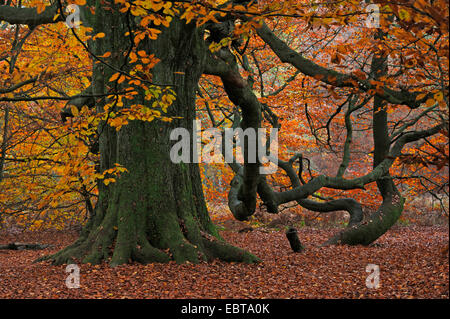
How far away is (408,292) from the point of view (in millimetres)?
4059

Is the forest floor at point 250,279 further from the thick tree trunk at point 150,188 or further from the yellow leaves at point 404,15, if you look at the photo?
the yellow leaves at point 404,15

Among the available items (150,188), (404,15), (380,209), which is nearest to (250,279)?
(150,188)

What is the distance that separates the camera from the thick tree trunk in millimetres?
5980

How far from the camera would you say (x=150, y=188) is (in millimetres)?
6105

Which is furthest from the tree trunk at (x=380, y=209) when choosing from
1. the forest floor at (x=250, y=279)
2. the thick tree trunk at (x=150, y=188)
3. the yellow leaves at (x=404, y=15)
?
the yellow leaves at (x=404, y=15)

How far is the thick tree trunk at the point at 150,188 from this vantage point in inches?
235

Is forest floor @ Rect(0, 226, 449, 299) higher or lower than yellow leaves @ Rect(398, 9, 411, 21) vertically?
lower

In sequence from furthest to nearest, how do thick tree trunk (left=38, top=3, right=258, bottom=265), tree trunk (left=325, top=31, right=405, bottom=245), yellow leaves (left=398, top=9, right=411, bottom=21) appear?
1. tree trunk (left=325, top=31, right=405, bottom=245)
2. thick tree trunk (left=38, top=3, right=258, bottom=265)
3. yellow leaves (left=398, top=9, right=411, bottom=21)

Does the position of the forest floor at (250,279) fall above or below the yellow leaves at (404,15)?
below

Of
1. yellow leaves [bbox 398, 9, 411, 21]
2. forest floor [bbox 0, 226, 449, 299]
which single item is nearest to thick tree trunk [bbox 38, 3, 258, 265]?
forest floor [bbox 0, 226, 449, 299]

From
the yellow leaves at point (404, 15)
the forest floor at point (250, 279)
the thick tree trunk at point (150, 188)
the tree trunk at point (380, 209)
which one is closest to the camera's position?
the yellow leaves at point (404, 15)

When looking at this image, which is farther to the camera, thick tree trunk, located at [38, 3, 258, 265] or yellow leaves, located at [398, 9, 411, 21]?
thick tree trunk, located at [38, 3, 258, 265]

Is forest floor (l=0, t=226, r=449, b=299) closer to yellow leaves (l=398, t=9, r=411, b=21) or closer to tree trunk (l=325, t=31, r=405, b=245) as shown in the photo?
tree trunk (l=325, t=31, r=405, b=245)

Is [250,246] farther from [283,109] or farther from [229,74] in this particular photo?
[283,109]
